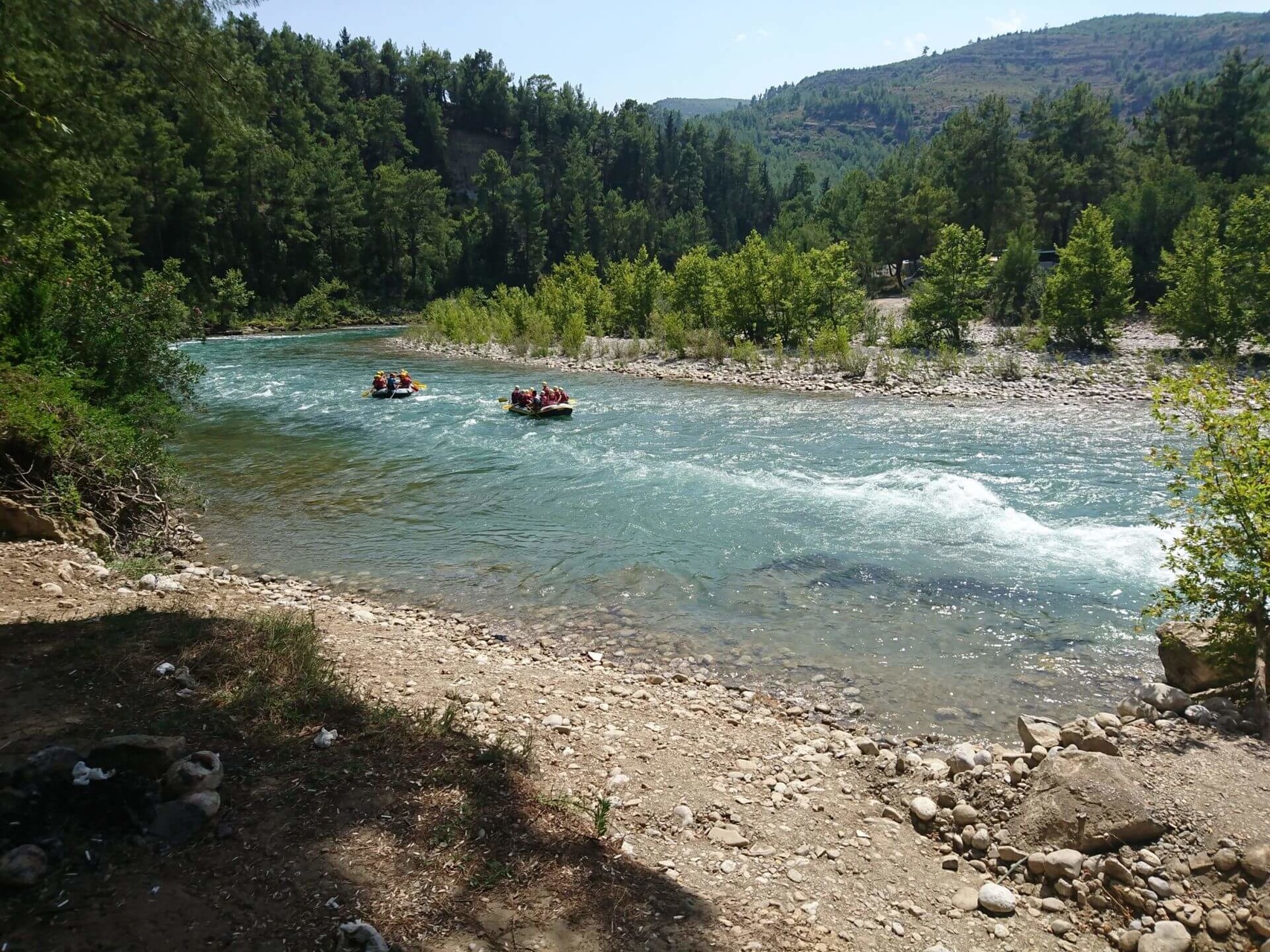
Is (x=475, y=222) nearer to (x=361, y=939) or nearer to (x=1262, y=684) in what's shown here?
(x=1262, y=684)

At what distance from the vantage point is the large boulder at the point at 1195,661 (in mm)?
6238

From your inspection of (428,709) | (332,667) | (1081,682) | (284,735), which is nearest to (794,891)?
(428,709)

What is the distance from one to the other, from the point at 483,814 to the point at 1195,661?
6.32 metres

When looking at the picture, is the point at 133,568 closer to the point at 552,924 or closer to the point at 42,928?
the point at 42,928

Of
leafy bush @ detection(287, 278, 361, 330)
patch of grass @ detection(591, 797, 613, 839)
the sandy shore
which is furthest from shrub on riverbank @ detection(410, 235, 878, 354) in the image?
patch of grass @ detection(591, 797, 613, 839)

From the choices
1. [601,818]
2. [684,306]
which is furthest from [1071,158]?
[601,818]

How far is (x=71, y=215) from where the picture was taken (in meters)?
11.3

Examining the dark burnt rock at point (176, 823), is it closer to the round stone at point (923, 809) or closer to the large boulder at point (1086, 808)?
→ the round stone at point (923, 809)

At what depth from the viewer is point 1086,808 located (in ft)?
16.3

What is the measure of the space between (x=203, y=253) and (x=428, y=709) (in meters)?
74.4

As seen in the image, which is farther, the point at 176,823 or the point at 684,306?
the point at 684,306

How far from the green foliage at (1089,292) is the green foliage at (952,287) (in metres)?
3.25

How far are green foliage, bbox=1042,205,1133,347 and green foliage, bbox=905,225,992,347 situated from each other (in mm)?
3253

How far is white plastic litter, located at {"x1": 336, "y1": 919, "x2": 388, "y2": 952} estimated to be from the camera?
345 cm
